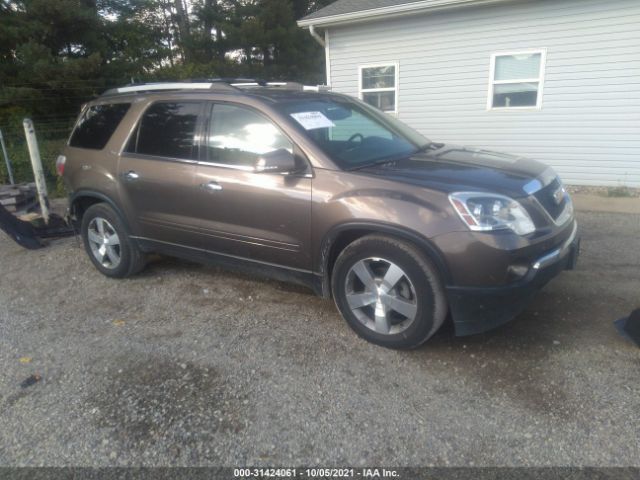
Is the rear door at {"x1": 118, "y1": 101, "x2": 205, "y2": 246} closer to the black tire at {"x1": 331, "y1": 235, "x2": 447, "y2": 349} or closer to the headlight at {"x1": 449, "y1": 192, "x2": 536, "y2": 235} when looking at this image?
the black tire at {"x1": 331, "y1": 235, "x2": 447, "y2": 349}

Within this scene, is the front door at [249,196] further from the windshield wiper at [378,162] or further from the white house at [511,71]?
the white house at [511,71]

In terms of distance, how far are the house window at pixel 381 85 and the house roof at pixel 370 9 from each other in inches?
40.7

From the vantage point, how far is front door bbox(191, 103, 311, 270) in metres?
3.42

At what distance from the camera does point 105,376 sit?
122 inches

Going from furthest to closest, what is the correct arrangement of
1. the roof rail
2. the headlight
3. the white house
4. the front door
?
the white house < the roof rail < the front door < the headlight

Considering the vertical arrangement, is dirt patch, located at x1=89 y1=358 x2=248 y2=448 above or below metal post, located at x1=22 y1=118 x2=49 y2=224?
below

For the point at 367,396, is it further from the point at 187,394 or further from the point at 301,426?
the point at 187,394

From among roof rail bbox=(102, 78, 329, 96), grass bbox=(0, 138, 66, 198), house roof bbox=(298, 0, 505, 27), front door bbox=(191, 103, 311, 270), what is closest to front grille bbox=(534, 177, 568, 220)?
front door bbox=(191, 103, 311, 270)

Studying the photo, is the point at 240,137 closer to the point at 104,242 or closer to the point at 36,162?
the point at 104,242

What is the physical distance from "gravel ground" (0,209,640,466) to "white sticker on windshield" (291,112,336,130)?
1.50m

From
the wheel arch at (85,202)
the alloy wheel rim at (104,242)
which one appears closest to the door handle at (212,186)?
the wheel arch at (85,202)

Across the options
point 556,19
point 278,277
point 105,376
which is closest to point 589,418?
point 278,277

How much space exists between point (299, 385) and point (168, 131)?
2499mm

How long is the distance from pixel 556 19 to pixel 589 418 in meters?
8.07
